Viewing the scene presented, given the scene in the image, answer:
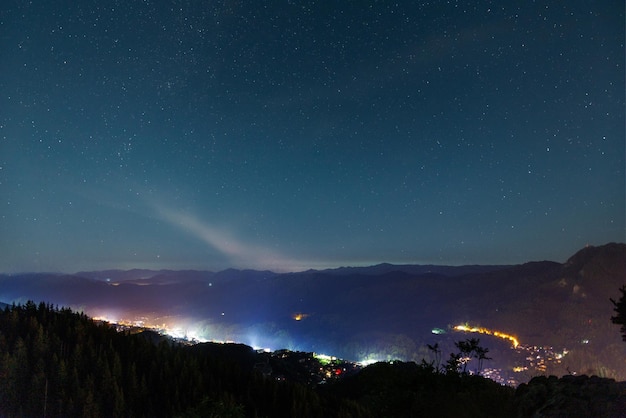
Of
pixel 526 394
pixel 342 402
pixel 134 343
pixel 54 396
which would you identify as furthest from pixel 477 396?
pixel 134 343

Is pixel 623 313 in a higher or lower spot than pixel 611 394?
higher

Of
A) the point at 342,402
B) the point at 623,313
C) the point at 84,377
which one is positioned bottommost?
the point at 342,402

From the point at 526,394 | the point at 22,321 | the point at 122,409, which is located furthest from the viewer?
the point at 22,321

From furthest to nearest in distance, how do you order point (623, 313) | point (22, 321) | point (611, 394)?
1. point (22, 321)
2. point (623, 313)
3. point (611, 394)

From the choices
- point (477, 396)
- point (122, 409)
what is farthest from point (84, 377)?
point (477, 396)

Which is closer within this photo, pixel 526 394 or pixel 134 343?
pixel 526 394

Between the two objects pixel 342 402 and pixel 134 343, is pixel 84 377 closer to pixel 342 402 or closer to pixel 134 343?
pixel 134 343
